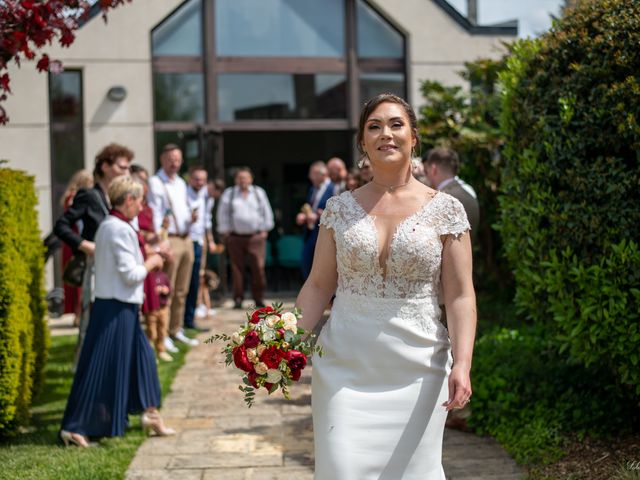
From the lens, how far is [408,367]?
12.3 feet

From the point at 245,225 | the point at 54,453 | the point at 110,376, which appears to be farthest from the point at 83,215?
the point at 245,225

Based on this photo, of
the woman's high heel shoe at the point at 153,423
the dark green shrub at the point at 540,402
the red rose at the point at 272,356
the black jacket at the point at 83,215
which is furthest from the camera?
the black jacket at the point at 83,215

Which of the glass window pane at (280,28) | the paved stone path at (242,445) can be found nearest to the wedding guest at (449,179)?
the paved stone path at (242,445)

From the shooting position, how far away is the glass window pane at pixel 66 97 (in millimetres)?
14375

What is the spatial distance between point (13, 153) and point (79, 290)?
13.6ft

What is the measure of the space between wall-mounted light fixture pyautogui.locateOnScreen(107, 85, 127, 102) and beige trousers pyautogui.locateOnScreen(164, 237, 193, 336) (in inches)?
184

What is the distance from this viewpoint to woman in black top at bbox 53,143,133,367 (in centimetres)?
751

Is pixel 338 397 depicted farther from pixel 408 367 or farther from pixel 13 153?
pixel 13 153

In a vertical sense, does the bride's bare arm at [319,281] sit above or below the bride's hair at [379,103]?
below

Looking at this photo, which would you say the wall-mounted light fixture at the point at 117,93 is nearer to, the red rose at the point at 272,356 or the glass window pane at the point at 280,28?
the glass window pane at the point at 280,28

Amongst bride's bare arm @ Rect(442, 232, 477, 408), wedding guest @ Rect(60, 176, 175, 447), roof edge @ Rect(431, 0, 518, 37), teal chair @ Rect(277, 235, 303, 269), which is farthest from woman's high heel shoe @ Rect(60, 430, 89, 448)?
roof edge @ Rect(431, 0, 518, 37)

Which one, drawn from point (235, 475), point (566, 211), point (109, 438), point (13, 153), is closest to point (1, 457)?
point (109, 438)

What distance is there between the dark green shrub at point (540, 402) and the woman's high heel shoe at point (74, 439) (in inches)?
110

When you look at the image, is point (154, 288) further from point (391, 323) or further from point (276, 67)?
point (276, 67)
